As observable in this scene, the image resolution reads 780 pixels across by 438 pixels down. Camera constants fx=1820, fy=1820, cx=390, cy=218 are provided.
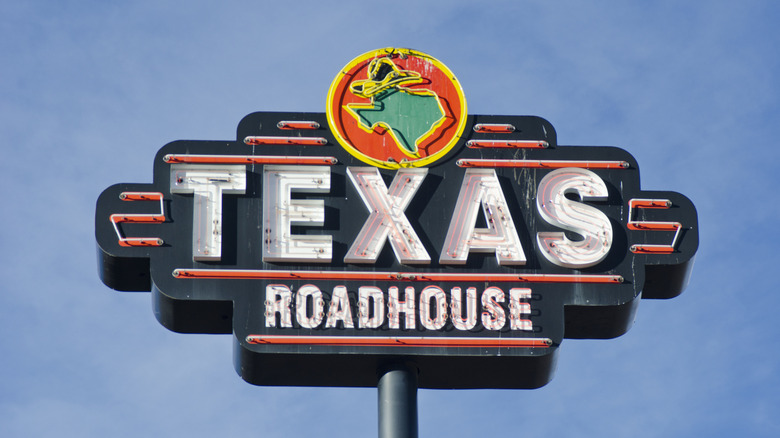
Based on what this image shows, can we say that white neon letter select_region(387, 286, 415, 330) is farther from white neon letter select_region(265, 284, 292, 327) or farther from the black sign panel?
white neon letter select_region(265, 284, 292, 327)

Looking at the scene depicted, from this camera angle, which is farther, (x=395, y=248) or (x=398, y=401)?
(x=395, y=248)

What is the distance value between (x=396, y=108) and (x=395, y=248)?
2.58 m

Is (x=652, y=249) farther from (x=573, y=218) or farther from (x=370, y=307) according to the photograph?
(x=370, y=307)

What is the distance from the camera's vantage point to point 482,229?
27.3 m

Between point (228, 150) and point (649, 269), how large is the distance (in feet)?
21.7

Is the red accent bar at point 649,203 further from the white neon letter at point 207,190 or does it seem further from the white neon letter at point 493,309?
the white neon letter at point 207,190

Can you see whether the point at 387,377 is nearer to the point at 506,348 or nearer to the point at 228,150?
the point at 506,348

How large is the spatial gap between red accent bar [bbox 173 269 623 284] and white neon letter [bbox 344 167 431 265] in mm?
245

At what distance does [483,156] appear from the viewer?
2803 cm

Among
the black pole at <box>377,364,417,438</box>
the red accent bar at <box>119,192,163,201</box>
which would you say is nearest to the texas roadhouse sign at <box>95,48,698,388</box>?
the red accent bar at <box>119,192,163,201</box>

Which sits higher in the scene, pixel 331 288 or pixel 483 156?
pixel 483 156

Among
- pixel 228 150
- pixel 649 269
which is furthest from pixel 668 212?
pixel 228 150

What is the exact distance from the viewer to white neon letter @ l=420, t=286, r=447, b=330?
1035 inches

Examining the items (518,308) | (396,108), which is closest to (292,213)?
(396,108)
